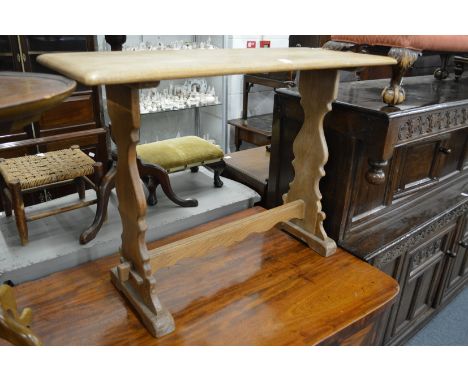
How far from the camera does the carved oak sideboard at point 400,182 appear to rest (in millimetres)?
1408

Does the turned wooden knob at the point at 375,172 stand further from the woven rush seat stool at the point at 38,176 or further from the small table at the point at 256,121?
the small table at the point at 256,121

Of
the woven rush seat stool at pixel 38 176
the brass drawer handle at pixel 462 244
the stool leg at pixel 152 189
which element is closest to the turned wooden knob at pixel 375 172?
the stool leg at pixel 152 189

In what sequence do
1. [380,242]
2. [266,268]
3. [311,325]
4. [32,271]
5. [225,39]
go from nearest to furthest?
[311,325] < [32,271] < [266,268] < [380,242] < [225,39]

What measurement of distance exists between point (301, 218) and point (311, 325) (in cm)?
52

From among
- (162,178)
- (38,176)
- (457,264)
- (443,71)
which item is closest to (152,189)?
(162,178)

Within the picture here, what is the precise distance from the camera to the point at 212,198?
192 centimetres

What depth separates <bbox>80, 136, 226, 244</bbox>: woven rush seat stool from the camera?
1591 mm

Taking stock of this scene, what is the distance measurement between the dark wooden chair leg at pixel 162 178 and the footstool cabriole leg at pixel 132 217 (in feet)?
1.53

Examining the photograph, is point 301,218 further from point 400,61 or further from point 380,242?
point 400,61

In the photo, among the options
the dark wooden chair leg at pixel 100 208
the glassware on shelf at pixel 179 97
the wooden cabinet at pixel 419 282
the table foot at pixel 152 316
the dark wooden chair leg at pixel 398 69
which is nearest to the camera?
the table foot at pixel 152 316

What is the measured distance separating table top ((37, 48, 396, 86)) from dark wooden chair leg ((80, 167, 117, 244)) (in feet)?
2.12

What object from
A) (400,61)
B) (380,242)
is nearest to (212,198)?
(380,242)

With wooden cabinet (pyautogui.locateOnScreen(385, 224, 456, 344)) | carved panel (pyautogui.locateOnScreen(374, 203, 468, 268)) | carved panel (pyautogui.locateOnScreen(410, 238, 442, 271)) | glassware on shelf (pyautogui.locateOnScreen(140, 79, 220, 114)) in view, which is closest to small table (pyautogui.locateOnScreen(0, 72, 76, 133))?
carved panel (pyautogui.locateOnScreen(374, 203, 468, 268))

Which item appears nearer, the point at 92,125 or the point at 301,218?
the point at 301,218
